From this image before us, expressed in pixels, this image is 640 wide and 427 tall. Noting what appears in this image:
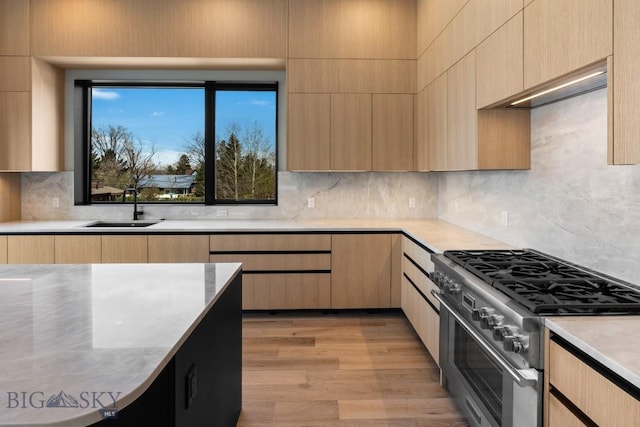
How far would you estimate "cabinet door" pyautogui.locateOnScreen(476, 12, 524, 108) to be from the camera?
2.16 metres

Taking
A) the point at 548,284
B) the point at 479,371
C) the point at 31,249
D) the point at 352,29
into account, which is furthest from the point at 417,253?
the point at 31,249

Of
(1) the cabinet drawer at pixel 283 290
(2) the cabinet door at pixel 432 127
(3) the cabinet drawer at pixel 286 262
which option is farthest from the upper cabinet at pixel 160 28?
(1) the cabinet drawer at pixel 283 290

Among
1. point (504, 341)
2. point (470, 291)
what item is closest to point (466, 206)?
point (470, 291)

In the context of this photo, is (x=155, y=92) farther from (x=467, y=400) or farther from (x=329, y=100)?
(x=467, y=400)

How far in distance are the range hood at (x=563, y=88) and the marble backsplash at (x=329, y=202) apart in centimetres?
201

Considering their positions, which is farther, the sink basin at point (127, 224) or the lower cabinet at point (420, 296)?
the sink basin at point (127, 224)

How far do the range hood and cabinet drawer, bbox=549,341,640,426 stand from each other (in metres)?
1.05

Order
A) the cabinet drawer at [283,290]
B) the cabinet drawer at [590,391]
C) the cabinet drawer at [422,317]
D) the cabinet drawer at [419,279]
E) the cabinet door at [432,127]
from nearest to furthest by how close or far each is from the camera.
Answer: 1. the cabinet drawer at [590,391]
2. the cabinet drawer at [422,317]
3. the cabinet drawer at [419,279]
4. the cabinet door at [432,127]
5. the cabinet drawer at [283,290]

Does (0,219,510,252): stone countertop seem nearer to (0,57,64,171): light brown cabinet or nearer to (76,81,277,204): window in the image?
(76,81,277,204): window

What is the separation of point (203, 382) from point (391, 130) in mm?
3174

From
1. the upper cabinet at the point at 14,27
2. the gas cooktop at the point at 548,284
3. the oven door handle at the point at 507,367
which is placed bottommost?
the oven door handle at the point at 507,367

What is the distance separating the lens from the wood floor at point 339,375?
2.37 m

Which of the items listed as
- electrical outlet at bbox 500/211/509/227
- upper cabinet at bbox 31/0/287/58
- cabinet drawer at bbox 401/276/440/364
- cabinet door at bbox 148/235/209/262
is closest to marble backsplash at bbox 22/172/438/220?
cabinet door at bbox 148/235/209/262

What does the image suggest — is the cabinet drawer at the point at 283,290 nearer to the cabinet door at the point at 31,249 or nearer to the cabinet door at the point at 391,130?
the cabinet door at the point at 391,130
